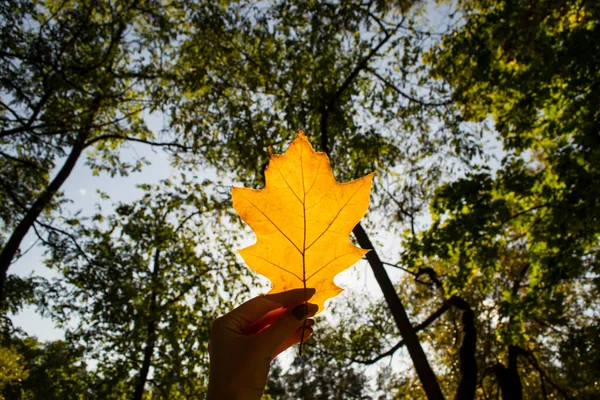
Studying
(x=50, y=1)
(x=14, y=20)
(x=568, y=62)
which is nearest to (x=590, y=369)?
(x=568, y=62)

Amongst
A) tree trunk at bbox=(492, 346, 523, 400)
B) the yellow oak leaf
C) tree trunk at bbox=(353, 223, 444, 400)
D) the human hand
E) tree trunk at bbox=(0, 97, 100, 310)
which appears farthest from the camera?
tree trunk at bbox=(0, 97, 100, 310)

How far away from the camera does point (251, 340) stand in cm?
117

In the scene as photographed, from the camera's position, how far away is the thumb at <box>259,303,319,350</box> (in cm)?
118

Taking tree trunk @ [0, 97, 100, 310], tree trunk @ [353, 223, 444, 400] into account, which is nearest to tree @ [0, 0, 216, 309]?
tree trunk @ [0, 97, 100, 310]

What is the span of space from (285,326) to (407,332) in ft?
23.9

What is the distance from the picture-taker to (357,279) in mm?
10648

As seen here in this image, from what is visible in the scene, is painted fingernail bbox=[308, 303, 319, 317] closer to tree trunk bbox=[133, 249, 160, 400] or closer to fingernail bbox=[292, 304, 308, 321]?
fingernail bbox=[292, 304, 308, 321]

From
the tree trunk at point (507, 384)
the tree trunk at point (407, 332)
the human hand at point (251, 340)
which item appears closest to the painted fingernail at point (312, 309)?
the human hand at point (251, 340)

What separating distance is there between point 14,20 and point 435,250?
914cm

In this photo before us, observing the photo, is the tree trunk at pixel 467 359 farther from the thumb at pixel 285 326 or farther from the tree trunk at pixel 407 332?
the thumb at pixel 285 326

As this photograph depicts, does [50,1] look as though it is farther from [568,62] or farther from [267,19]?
[568,62]

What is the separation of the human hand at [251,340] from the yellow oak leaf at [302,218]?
95 mm

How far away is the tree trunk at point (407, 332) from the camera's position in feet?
23.8

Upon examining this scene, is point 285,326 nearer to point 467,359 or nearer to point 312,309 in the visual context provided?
point 312,309
